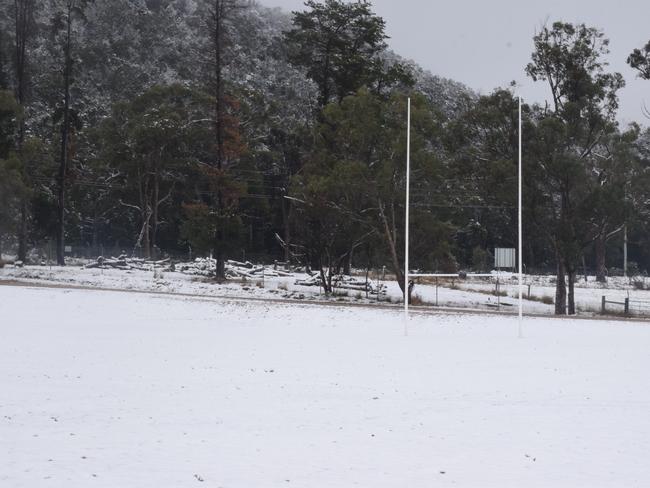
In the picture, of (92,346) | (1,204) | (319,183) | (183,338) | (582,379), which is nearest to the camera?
(582,379)

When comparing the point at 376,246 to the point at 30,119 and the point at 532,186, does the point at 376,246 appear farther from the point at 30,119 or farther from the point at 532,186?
the point at 30,119

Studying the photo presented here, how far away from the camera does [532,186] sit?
35906 mm

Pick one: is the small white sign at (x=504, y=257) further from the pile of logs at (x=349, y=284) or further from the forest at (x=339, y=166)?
the pile of logs at (x=349, y=284)

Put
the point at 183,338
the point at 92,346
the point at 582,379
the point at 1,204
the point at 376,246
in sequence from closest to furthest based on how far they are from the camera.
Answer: the point at 582,379
the point at 92,346
the point at 183,338
the point at 376,246
the point at 1,204

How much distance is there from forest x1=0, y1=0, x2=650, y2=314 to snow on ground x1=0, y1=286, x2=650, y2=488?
1549 centimetres

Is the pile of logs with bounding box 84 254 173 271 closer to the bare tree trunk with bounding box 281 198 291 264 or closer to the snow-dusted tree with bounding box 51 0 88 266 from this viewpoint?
the snow-dusted tree with bounding box 51 0 88 266

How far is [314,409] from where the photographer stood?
34.7ft

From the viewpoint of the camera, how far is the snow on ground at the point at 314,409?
25.1 feet

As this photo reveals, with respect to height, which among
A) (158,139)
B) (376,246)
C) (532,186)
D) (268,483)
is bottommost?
(268,483)

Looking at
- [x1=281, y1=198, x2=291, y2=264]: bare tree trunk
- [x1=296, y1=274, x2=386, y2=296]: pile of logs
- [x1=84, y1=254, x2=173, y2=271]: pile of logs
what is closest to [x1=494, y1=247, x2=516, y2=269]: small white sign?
[x1=296, y1=274, x2=386, y2=296]: pile of logs

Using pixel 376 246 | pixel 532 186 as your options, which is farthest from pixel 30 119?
pixel 532 186

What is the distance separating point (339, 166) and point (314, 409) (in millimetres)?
25550

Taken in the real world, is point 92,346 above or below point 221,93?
below

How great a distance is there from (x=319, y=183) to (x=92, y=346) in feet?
65.9
